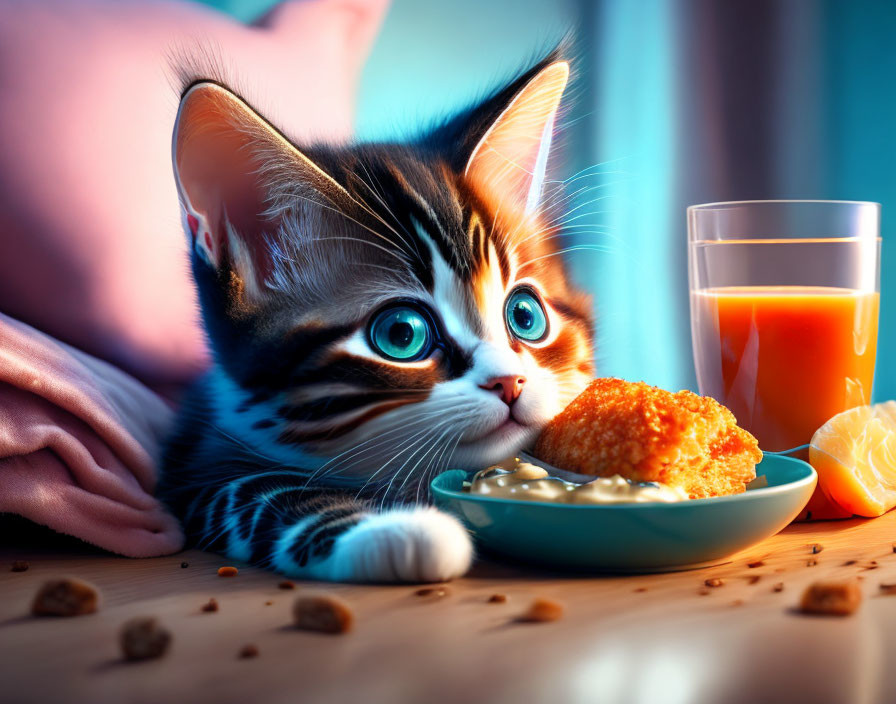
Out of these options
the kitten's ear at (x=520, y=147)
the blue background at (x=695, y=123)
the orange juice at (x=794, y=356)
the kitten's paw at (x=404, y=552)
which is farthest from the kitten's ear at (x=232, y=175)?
the blue background at (x=695, y=123)

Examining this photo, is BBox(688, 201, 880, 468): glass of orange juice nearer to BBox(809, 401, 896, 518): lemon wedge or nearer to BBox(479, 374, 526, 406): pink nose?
BBox(809, 401, 896, 518): lemon wedge

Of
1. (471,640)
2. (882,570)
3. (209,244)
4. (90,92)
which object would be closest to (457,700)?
(471,640)

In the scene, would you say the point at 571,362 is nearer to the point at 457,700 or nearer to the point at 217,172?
the point at 217,172

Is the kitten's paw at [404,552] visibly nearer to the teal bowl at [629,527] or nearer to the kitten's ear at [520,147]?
the teal bowl at [629,527]

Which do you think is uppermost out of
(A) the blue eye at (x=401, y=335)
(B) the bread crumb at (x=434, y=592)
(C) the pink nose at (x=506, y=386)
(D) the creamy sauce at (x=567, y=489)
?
(A) the blue eye at (x=401, y=335)

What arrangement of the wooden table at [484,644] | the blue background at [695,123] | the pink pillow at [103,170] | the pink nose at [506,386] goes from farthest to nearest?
the blue background at [695,123] < the pink pillow at [103,170] < the pink nose at [506,386] < the wooden table at [484,644]

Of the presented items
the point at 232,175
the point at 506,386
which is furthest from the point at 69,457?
the point at 506,386
